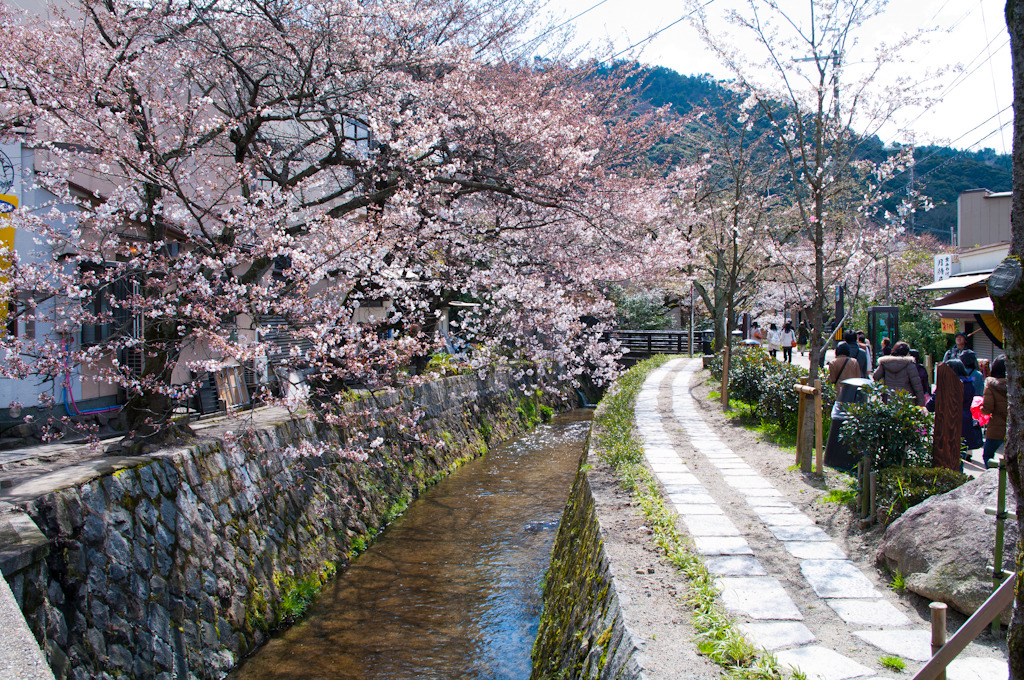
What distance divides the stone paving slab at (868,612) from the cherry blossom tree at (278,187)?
5.78 meters

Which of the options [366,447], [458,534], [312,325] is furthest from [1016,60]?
[366,447]

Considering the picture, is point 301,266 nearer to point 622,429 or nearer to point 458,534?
point 458,534

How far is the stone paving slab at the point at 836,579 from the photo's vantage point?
4.45 metres

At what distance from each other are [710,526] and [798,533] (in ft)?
2.48

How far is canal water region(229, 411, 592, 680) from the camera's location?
20.5 ft

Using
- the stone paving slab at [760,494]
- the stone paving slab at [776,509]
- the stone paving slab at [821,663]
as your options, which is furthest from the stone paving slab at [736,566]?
the stone paving slab at [760,494]

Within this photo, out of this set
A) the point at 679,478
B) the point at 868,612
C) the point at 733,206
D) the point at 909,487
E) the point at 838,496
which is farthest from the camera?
the point at 733,206

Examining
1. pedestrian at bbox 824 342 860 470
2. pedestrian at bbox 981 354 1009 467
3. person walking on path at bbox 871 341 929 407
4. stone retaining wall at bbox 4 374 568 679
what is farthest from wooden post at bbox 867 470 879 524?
stone retaining wall at bbox 4 374 568 679

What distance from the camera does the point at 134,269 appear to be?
719cm

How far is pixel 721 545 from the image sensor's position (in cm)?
534

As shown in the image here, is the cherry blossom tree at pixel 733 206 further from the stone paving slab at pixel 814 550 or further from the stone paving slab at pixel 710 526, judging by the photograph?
the stone paving slab at pixel 814 550

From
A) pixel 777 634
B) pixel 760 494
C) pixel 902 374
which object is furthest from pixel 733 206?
pixel 777 634

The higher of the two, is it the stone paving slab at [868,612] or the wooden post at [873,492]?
the wooden post at [873,492]

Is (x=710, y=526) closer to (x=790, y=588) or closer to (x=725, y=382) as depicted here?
(x=790, y=588)
